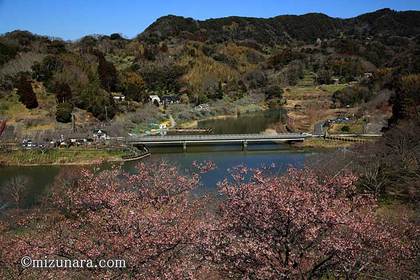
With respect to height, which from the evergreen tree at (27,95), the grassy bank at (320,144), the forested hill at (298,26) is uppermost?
the forested hill at (298,26)

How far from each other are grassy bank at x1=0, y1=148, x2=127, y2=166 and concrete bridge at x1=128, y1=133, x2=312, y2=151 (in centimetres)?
322

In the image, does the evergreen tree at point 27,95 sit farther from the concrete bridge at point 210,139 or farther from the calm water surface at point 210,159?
the calm water surface at point 210,159

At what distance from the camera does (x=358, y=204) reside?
602 cm

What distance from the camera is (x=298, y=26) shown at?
491 ft

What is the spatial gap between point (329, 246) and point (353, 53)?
89125 millimetres

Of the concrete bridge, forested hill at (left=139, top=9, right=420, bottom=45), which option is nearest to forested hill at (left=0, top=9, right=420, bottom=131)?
forested hill at (left=139, top=9, right=420, bottom=45)

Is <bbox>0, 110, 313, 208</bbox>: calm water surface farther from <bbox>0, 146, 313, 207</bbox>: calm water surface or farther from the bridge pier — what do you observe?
the bridge pier

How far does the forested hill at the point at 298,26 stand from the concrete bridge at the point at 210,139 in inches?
3573

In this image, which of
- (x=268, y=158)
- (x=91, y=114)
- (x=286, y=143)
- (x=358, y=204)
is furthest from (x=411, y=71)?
(x=358, y=204)

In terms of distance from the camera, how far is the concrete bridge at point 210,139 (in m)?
33.9

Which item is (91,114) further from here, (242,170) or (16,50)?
(242,170)

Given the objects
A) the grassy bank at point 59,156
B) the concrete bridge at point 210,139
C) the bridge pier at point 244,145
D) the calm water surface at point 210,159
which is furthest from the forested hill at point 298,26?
the grassy bank at point 59,156

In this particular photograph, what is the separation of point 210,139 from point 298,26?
4884 inches

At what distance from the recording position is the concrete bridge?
33.9m
